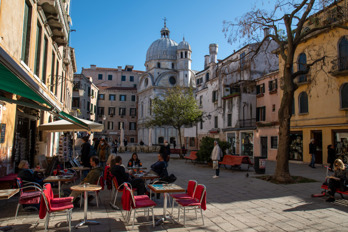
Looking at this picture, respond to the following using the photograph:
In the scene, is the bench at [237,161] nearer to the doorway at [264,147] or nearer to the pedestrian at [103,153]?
the pedestrian at [103,153]

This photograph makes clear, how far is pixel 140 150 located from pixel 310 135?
1918 cm

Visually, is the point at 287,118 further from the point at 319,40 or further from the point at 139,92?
the point at 139,92

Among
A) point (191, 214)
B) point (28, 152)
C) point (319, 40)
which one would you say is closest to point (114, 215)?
point (191, 214)

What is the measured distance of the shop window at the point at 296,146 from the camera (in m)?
19.5

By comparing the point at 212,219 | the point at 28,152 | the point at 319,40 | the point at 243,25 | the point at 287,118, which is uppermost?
the point at 319,40

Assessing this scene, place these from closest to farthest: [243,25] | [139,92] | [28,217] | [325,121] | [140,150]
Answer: [28,217] < [243,25] < [325,121] < [140,150] < [139,92]

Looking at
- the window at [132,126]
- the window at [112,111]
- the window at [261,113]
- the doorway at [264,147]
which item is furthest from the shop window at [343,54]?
the window at [132,126]

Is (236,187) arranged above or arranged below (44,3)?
below

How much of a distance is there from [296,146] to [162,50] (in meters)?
42.5

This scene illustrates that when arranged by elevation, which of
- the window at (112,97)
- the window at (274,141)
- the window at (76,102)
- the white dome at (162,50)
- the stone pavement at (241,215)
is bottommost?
the stone pavement at (241,215)

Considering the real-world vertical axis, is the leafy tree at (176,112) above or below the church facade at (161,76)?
below

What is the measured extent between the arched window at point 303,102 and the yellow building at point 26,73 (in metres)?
15.9

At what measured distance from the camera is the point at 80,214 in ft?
19.7

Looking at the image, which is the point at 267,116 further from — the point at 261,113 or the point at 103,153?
the point at 103,153
